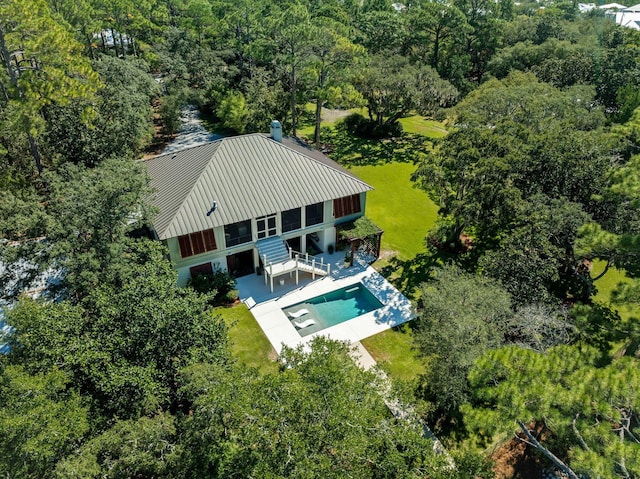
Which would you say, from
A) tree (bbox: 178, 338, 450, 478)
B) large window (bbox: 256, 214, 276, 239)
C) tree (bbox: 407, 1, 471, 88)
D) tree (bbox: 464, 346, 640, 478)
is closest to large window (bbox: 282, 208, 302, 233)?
large window (bbox: 256, 214, 276, 239)

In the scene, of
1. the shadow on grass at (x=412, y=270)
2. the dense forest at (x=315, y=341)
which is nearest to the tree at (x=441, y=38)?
the dense forest at (x=315, y=341)

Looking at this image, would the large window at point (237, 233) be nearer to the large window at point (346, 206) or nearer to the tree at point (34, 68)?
the large window at point (346, 206)

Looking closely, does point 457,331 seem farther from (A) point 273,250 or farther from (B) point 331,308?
(A) point 273,250

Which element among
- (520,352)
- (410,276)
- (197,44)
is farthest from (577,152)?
(197,44)

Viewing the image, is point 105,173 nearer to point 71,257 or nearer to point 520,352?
point 71,257

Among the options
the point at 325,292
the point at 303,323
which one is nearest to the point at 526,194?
the point at 325,292

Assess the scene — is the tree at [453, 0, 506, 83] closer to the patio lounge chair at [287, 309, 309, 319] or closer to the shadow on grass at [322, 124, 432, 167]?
the shadow on grass at [322, 124, 432, 167]
